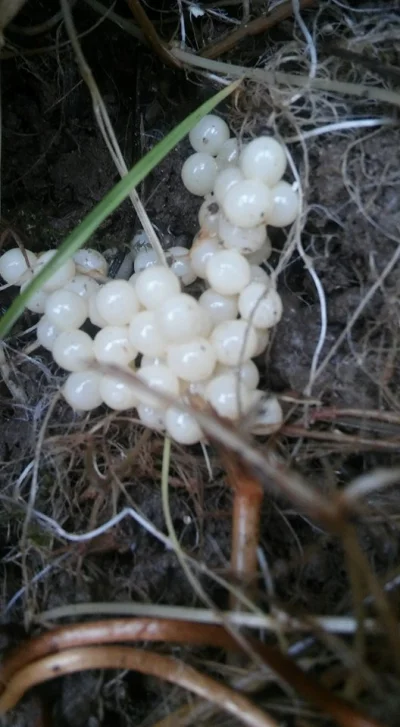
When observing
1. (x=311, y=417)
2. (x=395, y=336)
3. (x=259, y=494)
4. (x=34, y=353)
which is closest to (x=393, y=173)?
(x=395, y=336)

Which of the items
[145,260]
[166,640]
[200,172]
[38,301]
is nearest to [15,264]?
[38,301]

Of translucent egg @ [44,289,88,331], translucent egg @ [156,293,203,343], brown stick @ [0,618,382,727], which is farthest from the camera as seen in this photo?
translucent egg @ [44,289,88,331]

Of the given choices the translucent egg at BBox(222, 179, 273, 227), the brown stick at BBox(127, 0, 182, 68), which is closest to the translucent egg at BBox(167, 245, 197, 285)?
the translucent egg at BBox(222, 179, 273, 227)

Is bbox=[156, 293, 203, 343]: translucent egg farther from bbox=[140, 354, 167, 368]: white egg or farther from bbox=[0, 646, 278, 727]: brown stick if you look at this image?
bbox=[0, 646, 278, 727]: brown stick

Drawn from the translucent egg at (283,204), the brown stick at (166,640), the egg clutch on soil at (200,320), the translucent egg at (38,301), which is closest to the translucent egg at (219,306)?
the egg clutch on soil at (200,320)

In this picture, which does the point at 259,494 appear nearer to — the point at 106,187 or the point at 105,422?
the point at 105,422

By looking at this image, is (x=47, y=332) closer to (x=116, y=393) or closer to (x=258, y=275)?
(x=116, y=393)
